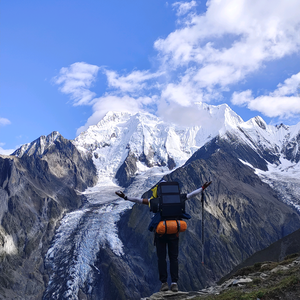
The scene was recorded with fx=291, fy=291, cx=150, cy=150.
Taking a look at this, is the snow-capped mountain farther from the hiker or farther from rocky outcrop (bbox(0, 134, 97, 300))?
the hiker

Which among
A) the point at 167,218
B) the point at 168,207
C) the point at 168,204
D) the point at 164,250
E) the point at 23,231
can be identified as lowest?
the point at 164,250

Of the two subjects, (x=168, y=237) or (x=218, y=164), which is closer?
(x=168, y=237)

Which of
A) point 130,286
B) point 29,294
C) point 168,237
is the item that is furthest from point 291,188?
point 168,237

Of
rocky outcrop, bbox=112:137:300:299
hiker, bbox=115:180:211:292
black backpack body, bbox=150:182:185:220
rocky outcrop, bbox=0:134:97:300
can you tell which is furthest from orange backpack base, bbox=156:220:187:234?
rocky outcrop, bbox=112:137:300:299

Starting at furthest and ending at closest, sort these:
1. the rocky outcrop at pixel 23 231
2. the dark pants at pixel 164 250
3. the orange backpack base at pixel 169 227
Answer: the rocky outcrop at pixel 23 231
the dark pants at pixel 164 250
the orange backpack base at pixel 169 227

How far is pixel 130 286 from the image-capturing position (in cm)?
9750

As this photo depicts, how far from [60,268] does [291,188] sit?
14864cm

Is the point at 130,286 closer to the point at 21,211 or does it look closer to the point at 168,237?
the point at 21,211

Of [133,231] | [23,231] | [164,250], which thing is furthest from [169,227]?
[23,231]

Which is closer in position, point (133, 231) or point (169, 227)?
point (169, 227)

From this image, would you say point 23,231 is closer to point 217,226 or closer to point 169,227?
point 217,226

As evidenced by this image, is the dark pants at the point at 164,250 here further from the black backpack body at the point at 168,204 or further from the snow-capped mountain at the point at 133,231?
the snow-capped mountain at the point at 133,231

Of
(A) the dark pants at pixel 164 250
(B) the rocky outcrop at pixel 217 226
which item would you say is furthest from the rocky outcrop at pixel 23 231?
(A) the dark pants at pixel 164 250

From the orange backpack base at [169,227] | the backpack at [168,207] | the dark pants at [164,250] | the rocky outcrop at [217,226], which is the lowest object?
the dark pants at [164,250]
